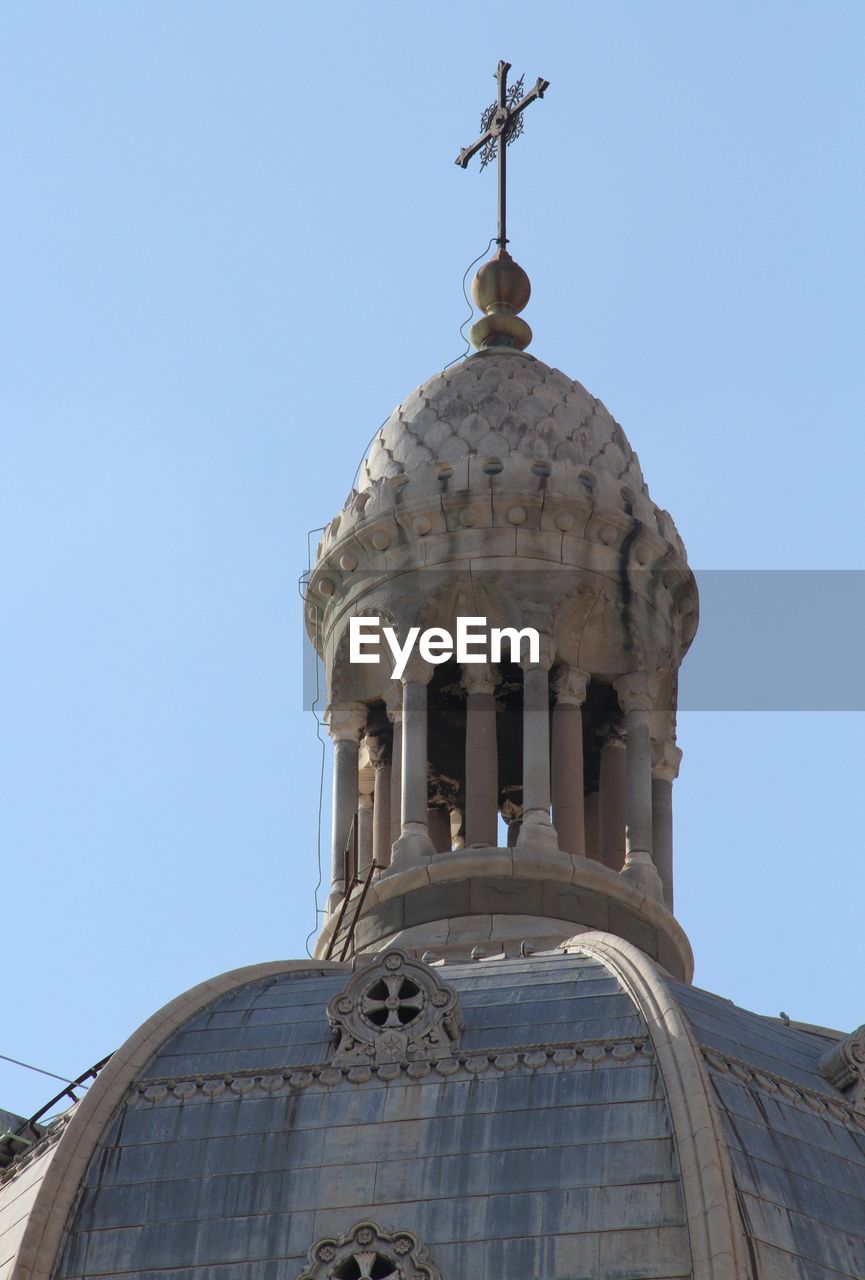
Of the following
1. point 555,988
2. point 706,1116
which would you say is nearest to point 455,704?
point 555,988

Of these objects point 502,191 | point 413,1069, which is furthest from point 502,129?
point 413,1069

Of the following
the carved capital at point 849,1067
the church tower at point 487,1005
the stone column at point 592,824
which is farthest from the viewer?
the stone column at point 592,824

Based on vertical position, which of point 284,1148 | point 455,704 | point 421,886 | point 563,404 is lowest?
point 284,1148

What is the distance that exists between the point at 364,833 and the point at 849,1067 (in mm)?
10989

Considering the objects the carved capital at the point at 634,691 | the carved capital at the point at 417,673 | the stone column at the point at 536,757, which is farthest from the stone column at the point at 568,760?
the carved capital at the point at 417,673

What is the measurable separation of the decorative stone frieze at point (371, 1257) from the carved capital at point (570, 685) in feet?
42.0

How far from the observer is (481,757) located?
55688 millimetres

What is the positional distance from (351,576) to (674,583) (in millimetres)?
4318

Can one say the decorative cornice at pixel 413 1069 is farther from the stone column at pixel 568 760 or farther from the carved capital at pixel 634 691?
the carved capital at pixel 634 691

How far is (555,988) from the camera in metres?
49.6

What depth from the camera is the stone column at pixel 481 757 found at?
55.2m

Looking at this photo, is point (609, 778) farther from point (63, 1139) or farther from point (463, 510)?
point (63, 1139)

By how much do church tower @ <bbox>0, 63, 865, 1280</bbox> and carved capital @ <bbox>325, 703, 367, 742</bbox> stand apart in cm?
4

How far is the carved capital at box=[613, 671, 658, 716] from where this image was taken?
57.6 meters
